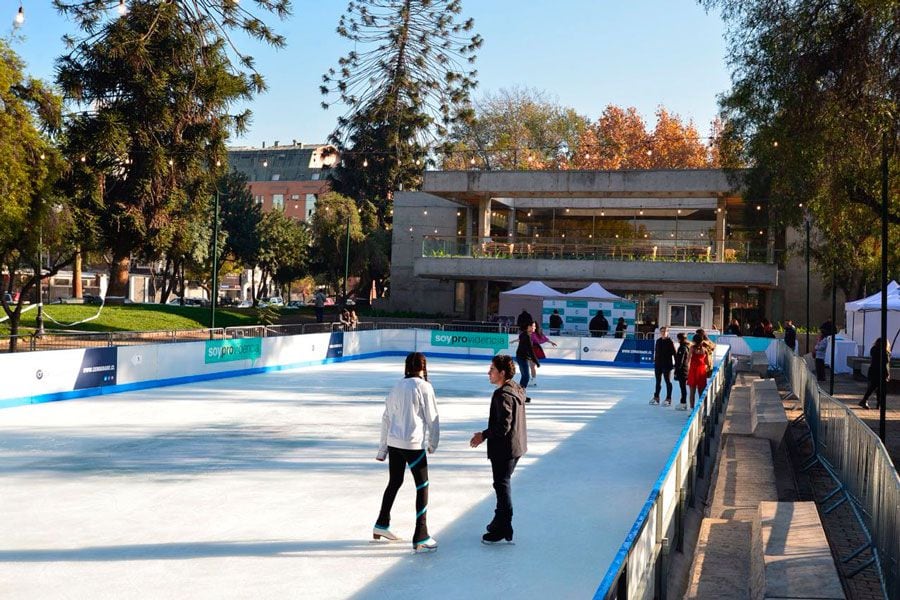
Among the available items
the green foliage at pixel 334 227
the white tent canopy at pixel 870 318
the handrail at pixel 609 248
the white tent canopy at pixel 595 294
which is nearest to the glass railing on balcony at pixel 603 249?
the handrail at pixel 609 248

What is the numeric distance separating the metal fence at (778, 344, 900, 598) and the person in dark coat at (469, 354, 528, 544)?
2.96m

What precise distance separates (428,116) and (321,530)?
57213mm

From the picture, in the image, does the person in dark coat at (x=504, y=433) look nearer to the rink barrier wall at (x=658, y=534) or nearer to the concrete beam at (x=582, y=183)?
the rink barrier wall at (x=658, y=534)

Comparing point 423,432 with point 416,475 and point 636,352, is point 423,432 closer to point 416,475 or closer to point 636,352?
point 416,475

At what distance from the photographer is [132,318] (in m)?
41.0

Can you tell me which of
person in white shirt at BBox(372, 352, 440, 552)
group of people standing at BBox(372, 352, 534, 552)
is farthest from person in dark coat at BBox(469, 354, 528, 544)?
person in white shirt at BBox(372, 352, 440, 552)

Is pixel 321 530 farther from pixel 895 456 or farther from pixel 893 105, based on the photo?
pixel 893 105

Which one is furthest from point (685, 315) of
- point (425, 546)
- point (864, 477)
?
point (425, 546)

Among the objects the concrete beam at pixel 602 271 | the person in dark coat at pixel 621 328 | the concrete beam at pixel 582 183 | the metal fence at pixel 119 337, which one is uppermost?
the concrete beam at pixel 582 183

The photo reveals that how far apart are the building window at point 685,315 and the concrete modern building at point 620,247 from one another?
0.17 ft

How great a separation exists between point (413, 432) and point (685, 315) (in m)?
40.1

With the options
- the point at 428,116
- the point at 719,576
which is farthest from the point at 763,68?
the point at 428,116

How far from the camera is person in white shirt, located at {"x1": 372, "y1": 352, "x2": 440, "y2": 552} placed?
309 inches

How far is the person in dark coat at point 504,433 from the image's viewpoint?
7.95m
